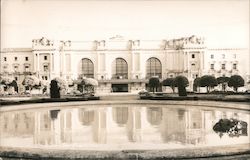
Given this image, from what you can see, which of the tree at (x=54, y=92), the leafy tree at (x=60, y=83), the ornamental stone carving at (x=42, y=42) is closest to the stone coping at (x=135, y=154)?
the tree at (x=54, y=92)

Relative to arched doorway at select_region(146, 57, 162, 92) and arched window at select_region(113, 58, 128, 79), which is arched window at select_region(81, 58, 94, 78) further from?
arched doorway at select_region(146, 57, 162, 92)

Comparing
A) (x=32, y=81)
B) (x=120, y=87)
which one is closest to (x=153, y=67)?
(x=120, y=87)

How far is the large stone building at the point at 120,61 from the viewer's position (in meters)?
26.4

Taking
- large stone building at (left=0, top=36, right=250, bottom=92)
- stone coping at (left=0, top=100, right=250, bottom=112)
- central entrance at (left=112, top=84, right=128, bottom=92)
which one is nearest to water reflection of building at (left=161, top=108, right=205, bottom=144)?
stone coping at (left=0, top=100, right=250, bottom=112)

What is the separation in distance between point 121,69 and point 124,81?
Result: 3866 mm

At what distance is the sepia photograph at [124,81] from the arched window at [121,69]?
104 mm

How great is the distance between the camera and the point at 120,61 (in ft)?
116

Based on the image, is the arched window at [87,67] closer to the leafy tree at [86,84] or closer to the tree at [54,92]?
the leafy tree at [86,84]

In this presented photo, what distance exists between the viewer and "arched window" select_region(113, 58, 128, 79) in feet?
108

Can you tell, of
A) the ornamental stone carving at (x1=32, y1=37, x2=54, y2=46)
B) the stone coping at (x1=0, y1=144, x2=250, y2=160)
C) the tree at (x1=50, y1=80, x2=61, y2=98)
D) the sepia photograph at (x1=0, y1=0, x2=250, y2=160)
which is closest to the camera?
the stone coping at (x1=0, y1=144, x2=250, y2=160)

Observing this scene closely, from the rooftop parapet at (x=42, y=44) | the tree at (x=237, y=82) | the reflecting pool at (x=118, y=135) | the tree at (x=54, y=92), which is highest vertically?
the rooftop parapet at (x=42, y=44)

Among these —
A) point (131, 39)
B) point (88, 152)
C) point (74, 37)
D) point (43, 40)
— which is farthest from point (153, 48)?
point (88, 152)

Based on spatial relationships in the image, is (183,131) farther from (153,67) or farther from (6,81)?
(153,67)

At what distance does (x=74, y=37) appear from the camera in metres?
29.3
